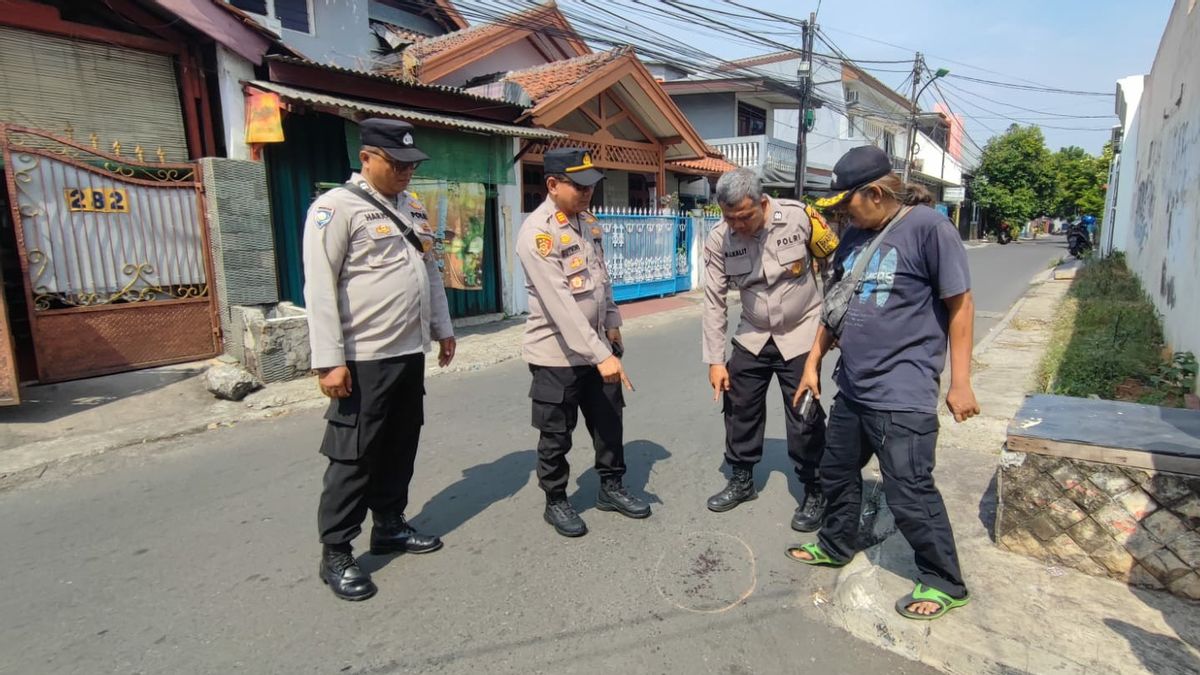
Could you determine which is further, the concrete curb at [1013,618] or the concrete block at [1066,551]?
the concrete block at [1066,551]

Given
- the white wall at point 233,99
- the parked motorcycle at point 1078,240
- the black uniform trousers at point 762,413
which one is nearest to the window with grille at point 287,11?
the white wall at point 233,99

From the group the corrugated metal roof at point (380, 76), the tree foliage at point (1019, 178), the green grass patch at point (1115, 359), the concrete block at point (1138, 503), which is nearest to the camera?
the concrete block at point (1138, 503)

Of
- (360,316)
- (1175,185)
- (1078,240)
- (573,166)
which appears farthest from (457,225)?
(1078,240)

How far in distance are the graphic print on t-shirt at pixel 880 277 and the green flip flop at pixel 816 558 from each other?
109 cm

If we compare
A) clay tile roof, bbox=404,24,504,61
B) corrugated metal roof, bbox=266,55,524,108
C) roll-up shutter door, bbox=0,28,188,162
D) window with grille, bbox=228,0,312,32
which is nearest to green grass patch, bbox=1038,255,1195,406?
corrugated metal roof, bbox=266,55,524,108

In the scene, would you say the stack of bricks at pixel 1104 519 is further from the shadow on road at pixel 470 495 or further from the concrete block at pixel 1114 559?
the shadow on road at pixel 470 495

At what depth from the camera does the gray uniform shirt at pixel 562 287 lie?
2.79 m

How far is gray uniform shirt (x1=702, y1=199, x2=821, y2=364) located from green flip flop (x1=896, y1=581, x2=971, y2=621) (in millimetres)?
1062

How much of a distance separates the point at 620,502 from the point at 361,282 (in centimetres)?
158

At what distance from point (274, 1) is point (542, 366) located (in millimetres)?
10003

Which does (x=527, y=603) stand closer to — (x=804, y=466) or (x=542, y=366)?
(x=542, y=366)

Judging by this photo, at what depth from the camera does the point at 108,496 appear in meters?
3.64

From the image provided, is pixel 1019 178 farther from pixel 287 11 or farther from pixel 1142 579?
pixel 1142 579

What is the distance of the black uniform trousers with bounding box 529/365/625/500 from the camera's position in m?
2.93
